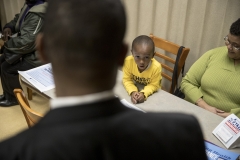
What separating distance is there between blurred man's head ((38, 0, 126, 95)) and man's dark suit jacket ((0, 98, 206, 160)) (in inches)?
2.7

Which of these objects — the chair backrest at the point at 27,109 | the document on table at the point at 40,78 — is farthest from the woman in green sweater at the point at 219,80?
the chair backrest at the point at 27,109

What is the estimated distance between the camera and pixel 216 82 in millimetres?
1688

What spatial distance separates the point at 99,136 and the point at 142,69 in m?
1.36

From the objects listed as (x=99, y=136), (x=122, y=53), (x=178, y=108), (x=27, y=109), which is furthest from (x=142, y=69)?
(x=99, y=136)

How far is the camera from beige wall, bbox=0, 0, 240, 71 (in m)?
1.99

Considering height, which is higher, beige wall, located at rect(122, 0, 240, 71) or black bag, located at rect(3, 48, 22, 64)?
beige wall, located at rect(122, 0, 240, 71)

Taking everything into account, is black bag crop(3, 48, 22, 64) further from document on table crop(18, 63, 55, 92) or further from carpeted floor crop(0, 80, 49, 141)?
document on table crop(18, 63, 55, 92)

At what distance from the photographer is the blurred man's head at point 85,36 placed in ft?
1.57

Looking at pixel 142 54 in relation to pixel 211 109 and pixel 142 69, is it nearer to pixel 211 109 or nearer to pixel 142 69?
pixel 142 69

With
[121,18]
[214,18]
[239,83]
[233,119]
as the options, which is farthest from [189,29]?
[121,18]

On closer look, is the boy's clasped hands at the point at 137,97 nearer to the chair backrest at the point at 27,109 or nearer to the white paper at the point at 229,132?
the white paper at the point at 229,132

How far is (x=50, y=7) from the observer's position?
527 mm

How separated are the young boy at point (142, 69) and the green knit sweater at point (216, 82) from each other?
0.80ft

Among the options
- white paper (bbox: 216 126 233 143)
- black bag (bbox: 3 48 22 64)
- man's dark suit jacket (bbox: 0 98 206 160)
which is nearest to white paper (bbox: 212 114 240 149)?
Answer: white paper (bbox: 216 126 233 143)
